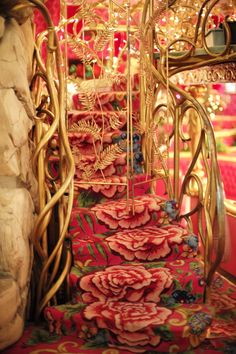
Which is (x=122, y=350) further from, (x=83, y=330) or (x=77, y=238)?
(x=77, y=238)

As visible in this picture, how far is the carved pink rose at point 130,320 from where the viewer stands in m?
2.50

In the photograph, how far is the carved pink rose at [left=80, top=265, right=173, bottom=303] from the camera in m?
2.76

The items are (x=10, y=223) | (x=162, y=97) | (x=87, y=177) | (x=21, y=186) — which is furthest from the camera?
(x=162, y=97)

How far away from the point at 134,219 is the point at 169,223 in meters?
0.23

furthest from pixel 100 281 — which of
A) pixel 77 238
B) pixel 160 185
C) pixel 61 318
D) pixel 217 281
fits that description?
pixel 160 185

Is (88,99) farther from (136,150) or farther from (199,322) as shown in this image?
(199,322)

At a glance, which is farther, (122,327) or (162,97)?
(162,97)

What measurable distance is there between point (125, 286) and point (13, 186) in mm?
780

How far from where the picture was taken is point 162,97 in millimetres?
4605

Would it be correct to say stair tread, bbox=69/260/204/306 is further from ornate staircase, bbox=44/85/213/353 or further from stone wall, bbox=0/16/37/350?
stone wall, bbox=0/16/37/350

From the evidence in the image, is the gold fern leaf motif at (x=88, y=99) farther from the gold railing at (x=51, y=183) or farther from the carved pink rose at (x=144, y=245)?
the carved pink rose at (x=144, y=245)

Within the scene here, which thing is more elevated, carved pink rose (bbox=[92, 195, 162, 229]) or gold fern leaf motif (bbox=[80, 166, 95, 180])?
gold fern leaf motif (bbox=[80, 166, 95, 180])

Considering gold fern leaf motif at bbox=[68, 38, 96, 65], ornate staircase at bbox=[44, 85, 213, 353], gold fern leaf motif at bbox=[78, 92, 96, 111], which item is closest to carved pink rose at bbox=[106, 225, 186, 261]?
ornate staircase at bbox=[44, 85, 213, 353]

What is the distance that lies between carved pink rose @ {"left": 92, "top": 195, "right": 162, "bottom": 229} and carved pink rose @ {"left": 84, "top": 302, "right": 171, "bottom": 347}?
2.43ft
